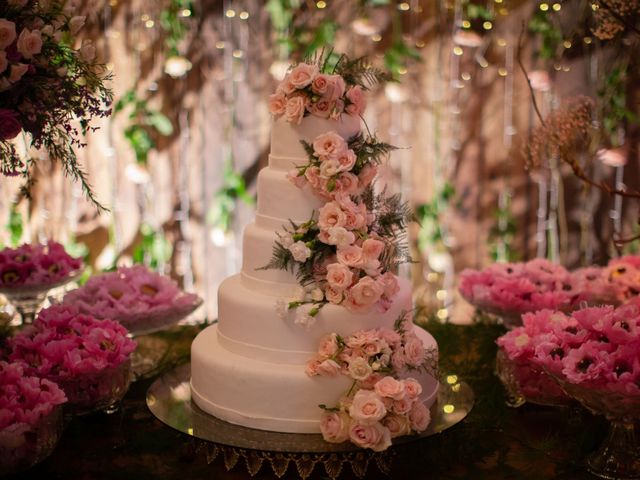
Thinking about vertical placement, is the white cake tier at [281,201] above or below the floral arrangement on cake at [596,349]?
above

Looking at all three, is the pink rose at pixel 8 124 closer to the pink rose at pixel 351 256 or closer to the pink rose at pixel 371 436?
the pink rose at pixel 351 256

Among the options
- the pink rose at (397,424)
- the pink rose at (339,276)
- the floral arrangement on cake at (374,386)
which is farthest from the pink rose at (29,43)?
the pink rose at (397,424)

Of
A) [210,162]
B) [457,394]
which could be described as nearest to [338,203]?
[457,394]

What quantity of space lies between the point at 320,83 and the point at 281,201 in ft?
1.10

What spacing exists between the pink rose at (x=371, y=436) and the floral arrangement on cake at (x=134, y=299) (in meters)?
1.00

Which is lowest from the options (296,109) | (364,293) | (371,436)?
(371,436)

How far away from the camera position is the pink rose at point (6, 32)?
6.57 feet

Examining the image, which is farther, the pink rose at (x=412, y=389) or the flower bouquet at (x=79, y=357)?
the flower bouquet at (x=79, y=357)

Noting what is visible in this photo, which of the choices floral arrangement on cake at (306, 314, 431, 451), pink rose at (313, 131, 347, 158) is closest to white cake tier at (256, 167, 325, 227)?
pink rose at (313, 131, 347, 158)

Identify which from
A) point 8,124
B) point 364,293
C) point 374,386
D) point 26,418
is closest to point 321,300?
point 364,293

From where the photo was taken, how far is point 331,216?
2.25 metres

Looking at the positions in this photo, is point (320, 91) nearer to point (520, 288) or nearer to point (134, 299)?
point (134, 299)

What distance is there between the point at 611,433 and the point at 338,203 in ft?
3.00

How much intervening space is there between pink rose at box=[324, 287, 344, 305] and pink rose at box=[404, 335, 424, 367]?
207mm
